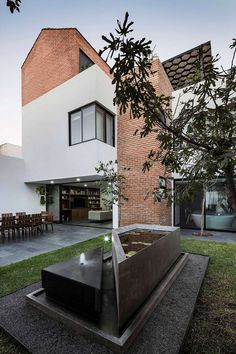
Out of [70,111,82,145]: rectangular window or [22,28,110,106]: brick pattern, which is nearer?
[70,111,82,145]: rectangular window

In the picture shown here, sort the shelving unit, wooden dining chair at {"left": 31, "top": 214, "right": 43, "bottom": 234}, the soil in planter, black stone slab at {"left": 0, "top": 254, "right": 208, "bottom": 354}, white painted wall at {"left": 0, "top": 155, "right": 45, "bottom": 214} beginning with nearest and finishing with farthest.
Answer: black stone slab at {"left": 0, "top": 254, "right": 208, "bottom": 354} < the soil in planter < wooden dining chair at {"left": 31, "top": 214, "right": 43, "bottom": 234} < white painted wall at {"left": 0, "top": 155, "right": 45, "bottom": 214} < the shelving unit

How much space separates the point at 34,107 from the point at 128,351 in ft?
38.2

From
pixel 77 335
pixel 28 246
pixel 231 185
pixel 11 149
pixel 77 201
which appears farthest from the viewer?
pixel 11 149

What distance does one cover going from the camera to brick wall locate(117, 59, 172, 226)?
7539 mm

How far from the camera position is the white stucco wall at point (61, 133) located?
8312 mm

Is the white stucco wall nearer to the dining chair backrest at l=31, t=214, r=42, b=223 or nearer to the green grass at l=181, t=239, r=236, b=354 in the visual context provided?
the dining chair backrest at l=31, t=214, r=42, b=223

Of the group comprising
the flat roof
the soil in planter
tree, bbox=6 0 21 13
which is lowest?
the soil in planter

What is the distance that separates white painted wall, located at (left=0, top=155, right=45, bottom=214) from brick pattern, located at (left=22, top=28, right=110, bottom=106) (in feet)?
12.8

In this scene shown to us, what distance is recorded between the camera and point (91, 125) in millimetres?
8453

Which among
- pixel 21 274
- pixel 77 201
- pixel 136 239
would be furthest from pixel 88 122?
pixel 77 201

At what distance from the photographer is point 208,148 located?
1614 millimetres

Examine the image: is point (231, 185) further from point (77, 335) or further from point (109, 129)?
point (109, 129)

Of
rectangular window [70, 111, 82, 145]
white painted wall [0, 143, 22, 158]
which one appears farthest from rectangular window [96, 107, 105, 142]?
white painted wall [0, 143, 22, 158]

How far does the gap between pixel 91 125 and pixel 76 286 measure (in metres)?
6.97
